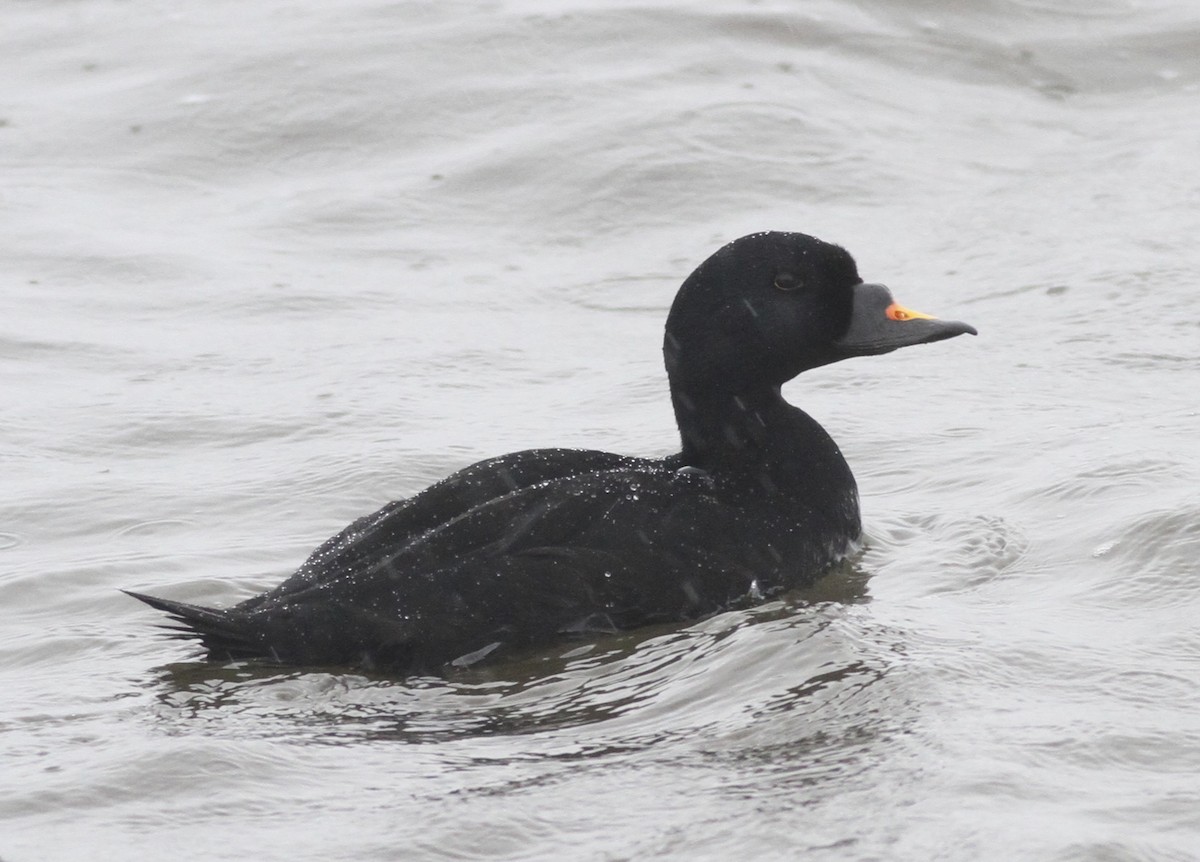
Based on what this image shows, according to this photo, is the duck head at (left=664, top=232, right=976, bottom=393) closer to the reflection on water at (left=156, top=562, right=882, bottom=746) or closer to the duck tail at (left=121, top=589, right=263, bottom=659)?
the reflection on water at (left=156, top=562, right=882, bottom=746)

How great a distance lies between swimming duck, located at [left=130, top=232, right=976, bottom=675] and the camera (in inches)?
209

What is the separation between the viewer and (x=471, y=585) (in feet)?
17.6

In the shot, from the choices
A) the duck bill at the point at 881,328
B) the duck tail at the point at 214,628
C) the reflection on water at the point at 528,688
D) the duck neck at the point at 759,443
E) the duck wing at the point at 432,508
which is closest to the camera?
the reflection on water at the point at 528,688

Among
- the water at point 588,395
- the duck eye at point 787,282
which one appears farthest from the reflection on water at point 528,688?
the duck eye at point 787,282

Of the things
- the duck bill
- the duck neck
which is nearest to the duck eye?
the duck bill

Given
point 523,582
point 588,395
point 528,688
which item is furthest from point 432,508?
point 588,395

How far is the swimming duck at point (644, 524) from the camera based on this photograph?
5.32 m

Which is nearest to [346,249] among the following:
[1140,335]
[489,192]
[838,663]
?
[489,192]

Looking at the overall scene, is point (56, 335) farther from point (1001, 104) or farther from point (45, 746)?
point (1001, 104)

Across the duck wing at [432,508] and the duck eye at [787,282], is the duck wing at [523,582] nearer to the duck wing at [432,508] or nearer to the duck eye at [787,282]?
the duck wing at [432,508]

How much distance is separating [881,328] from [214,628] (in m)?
2.37

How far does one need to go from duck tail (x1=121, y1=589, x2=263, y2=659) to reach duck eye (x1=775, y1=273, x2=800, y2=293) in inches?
81.0

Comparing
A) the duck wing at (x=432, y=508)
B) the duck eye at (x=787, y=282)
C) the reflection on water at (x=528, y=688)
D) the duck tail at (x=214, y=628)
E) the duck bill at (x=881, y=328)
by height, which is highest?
the duck eye at (x=787, y=282)

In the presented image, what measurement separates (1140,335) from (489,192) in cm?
415
